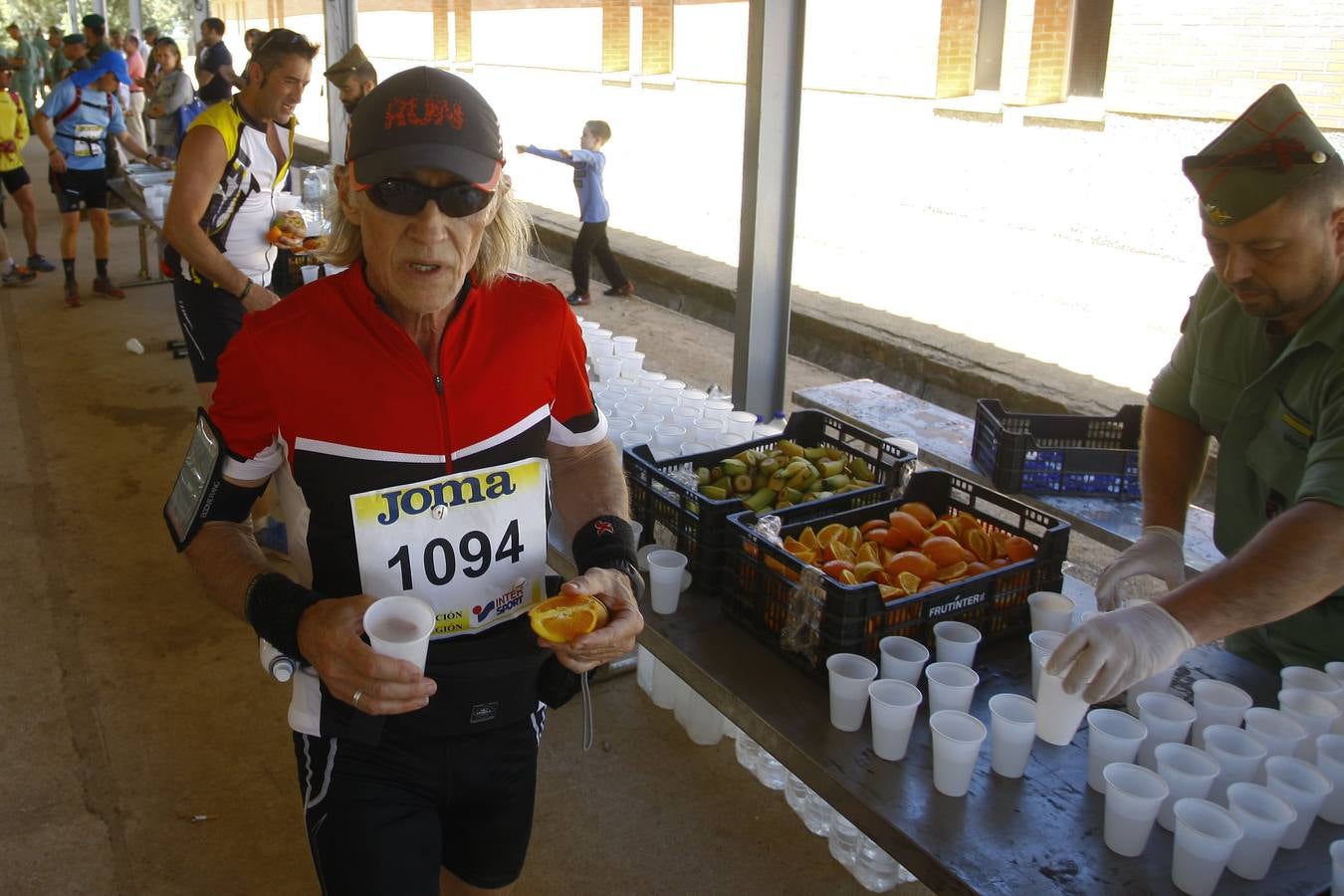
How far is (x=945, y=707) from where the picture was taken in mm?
2203

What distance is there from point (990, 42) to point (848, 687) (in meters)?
11.7

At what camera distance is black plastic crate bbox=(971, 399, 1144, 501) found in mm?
3596

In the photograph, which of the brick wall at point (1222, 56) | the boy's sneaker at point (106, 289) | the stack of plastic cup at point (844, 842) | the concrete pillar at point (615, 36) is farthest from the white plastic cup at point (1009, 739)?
the concrete pillar at point (615, 36)

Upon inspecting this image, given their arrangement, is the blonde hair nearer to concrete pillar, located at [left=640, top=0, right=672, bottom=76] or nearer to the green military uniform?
the green military uniform

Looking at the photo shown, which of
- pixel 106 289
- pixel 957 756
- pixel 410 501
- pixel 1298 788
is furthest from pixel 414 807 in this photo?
pixel 106 289

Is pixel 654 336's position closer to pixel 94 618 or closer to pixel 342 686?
pixel 94 618

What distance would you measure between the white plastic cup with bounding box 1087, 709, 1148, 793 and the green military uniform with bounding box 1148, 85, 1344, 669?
348mm

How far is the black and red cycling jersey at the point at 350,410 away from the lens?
6.07 feet

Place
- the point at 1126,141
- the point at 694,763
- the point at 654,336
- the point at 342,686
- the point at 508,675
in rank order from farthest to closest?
1. the point at 1126,141
2. the point at 654,336
3. the point at 694,763
4. the point at 508,675
5. the point at 342,686

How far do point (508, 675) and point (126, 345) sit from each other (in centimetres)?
738

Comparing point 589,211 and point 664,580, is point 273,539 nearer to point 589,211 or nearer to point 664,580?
point 664,580

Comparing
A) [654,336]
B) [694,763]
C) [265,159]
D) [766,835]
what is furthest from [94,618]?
[654,336]

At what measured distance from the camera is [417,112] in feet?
5.90

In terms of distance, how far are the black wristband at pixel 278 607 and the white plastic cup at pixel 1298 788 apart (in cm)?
165
